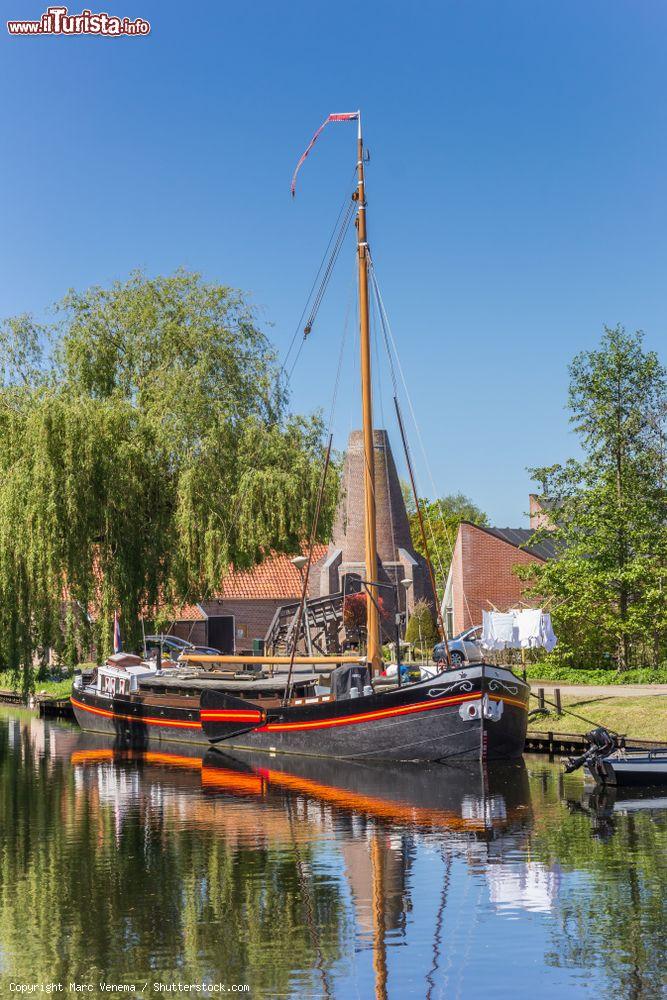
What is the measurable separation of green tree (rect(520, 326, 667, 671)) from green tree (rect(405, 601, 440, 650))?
15087 mm

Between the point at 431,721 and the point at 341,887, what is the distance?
11.9 metres

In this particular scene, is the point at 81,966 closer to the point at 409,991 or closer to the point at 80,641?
the point at 409,991

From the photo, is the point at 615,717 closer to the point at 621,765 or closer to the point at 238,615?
the point at 621,765

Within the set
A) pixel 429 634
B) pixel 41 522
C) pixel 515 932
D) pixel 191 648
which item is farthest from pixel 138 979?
pixel 429 634

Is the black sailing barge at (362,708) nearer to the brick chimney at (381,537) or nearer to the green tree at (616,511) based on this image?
the green tree at (616,511)

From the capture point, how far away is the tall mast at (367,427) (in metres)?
30.4

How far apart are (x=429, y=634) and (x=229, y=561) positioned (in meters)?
17.5

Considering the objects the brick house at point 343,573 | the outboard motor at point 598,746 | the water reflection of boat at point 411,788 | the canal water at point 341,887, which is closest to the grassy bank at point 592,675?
the water reflection of boat at point 411,788

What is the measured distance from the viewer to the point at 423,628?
53031mm

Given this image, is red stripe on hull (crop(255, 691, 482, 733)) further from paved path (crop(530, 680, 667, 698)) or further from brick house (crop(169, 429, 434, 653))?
brick house (crop(169, 429, 434, 653))

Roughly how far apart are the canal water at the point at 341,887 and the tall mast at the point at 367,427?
4994 millimetres

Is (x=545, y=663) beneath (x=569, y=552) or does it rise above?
beneath

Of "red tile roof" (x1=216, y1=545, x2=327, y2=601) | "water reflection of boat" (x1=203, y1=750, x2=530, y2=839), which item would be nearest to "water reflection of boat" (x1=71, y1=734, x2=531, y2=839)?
"water reflection of boat" (x1=203, y1=750, x2=530, y2=839)

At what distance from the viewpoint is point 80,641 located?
1499 inches
